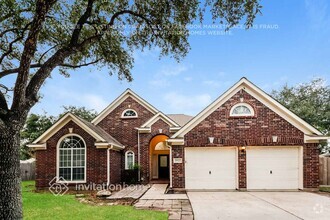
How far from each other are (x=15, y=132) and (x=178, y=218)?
466 centimetres

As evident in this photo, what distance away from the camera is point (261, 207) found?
27.9 ft

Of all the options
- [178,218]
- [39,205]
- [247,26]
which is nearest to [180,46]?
[247,26]

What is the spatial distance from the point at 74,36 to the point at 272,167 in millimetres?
10790

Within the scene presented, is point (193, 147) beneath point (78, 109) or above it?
beneath

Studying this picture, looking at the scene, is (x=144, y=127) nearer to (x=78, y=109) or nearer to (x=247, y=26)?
(x=247, y=26)

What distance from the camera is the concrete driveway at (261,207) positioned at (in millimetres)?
7336

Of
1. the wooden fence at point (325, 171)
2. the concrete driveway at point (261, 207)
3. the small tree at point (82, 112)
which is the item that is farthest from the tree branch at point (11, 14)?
the small tree at point (82, 112)

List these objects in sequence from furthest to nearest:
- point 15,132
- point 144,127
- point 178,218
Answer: point 144,127, point 178,218, point 15,132

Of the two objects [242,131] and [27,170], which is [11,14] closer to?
[242,131]

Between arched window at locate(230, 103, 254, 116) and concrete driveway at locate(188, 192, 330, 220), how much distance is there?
3977 millimetres

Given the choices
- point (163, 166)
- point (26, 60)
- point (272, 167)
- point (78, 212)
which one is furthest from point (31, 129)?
point (26, 60)

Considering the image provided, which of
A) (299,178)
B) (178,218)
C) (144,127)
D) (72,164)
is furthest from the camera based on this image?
(144,127)

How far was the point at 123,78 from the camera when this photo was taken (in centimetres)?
894

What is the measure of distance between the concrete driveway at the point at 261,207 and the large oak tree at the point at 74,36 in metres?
4.94
